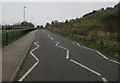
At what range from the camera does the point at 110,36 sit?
21562mm

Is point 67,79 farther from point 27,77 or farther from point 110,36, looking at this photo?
point 110,36

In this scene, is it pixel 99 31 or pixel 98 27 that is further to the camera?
pixel 98 27

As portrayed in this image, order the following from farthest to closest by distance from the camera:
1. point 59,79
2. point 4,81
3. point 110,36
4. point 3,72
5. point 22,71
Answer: point 110,36
point 22,71
point 3,72
point 59,79
point 4,81

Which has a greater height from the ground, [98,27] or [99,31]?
[98,27]

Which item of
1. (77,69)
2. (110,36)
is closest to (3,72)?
(77,69)

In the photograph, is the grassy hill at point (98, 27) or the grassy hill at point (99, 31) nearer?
the grassy hill at point (99, 31)

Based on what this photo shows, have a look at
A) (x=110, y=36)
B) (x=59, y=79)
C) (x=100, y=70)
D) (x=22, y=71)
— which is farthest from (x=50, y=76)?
(x=110, y=36)

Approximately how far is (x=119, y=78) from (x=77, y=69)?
6.69 ft

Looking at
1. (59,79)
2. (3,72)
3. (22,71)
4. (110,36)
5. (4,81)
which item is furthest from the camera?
(110,36)

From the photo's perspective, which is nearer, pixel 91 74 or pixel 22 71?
pixel 91 74

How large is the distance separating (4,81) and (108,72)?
4.13 meters

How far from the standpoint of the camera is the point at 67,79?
23.2 ft

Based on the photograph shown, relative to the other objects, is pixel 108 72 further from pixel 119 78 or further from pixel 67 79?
pixel 67 79

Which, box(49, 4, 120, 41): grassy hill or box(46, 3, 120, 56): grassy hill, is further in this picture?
box(49, 4, 120, 41): grassy hill
